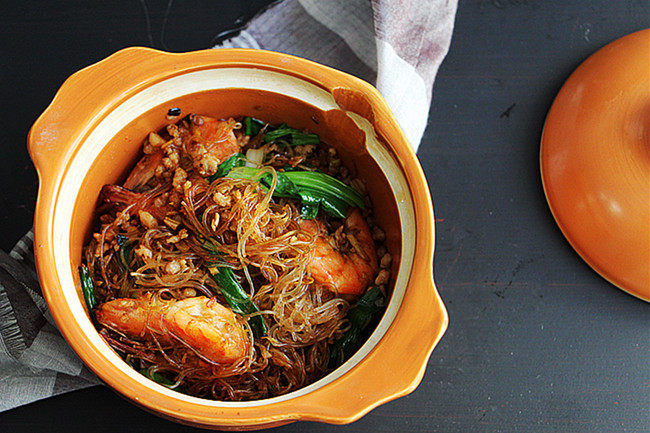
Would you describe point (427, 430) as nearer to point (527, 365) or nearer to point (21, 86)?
point (527, 365)

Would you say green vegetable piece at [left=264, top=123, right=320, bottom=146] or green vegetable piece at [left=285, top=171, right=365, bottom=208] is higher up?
green vegetable piece at [left=264, top=123, right=320, bottom=146]

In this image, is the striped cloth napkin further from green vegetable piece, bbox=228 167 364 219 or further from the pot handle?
the pot handle

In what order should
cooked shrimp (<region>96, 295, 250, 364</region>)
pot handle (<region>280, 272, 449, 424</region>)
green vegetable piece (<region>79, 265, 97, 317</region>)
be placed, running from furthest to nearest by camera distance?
1. green vegetable piece (<region>79, 265, 97, 317</region>)
2. cooked shrimp (<region>96, 295, 250, 364</region>)
3. pot handle (<region>280, 272, 449, 424</region>)

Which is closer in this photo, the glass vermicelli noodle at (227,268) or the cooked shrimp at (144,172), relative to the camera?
the glass vermicelli noodle at (227,268)

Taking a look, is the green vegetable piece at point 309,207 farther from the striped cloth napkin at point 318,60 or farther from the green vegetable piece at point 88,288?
the green vegetable piece at point 88,288

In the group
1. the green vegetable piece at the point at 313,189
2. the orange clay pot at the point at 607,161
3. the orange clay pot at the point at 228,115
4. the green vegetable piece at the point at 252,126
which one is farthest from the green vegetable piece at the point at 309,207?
the orange clay pot at the point at 607,161

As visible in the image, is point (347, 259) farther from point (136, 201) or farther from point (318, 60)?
point (318, 60)

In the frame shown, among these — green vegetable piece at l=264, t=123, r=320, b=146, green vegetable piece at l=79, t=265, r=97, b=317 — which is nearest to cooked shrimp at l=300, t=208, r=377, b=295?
green vegetable piece at l=264, t=123, r=320, b=146
